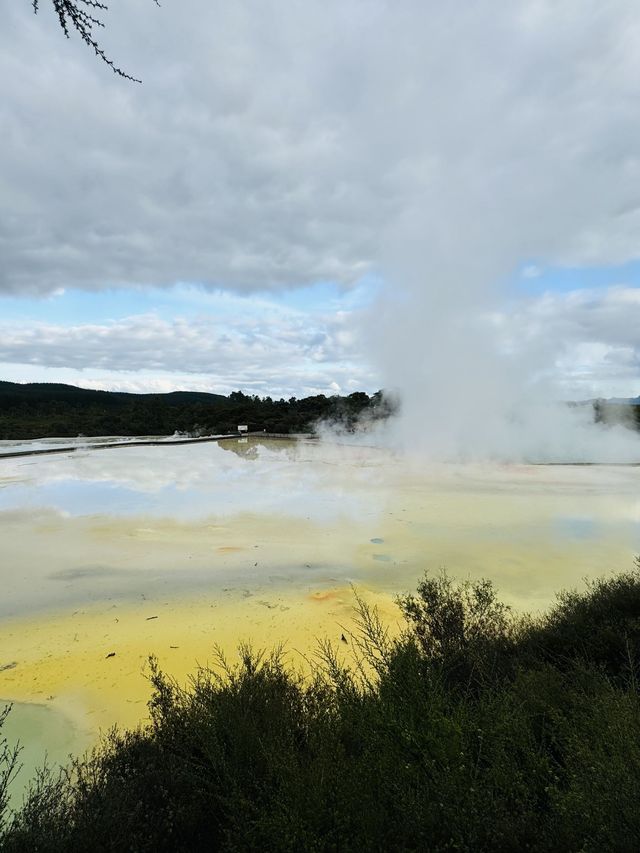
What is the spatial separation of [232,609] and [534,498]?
7.53m

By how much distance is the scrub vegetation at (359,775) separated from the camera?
1.74 metres

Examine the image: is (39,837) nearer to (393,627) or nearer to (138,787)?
(138,787)

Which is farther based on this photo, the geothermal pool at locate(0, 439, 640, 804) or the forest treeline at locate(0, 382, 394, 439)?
the forest treeline at locate(0, 382, 394, 439)

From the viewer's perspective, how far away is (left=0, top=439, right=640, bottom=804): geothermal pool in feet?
12.7

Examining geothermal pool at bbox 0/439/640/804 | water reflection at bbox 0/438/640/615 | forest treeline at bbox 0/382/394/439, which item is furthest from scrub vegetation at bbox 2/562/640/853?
forest treeline at bbox 0/382/394/439

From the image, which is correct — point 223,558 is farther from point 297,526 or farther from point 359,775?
point 359,775

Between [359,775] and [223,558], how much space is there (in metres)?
4.54

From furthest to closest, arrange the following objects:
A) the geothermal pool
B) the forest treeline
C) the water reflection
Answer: the forest treeline → the water reflection → the geothermal pool

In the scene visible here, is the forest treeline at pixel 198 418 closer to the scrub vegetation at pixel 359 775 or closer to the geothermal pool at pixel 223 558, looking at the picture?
the geothermal pool at pixel 223 558

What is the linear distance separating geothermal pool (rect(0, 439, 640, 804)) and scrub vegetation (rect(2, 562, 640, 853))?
1048 mm

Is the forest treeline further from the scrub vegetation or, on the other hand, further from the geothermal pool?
the scrub vegetation

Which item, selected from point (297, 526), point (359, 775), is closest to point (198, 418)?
point (297, 526)

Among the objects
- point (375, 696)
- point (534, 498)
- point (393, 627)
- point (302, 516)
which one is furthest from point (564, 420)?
point (375, 696)

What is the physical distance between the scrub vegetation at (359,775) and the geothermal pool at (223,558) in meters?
1.05
